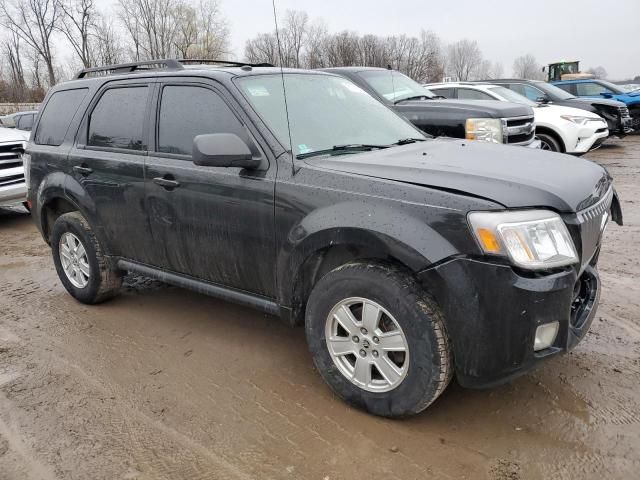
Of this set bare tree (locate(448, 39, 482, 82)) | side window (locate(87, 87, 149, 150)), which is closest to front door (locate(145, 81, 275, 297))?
side window (locate(87, 87, 149, 150))

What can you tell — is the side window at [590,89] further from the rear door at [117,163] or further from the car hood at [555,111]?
the rear door at [117,163]

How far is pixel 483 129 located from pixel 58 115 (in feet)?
16.9

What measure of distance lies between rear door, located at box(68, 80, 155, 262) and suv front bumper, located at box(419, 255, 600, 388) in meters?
2.33

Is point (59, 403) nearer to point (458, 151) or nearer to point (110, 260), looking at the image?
point (110, 260)

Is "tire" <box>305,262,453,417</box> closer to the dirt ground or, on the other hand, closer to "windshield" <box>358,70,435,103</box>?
the dirt ground

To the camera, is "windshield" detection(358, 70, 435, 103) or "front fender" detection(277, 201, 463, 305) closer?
"front fender" detection(277, 201, 463, 305)

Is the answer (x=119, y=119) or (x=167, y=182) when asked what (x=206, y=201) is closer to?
(x=167, y=182)

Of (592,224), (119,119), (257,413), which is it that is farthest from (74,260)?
(592,224)

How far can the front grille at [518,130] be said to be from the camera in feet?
25.3

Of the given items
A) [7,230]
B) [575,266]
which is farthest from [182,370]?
[7,230]

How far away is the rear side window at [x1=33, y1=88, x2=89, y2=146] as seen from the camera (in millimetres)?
4570

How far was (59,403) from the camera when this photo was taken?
319cm

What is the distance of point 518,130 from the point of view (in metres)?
8.04

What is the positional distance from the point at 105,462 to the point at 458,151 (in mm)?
2573
